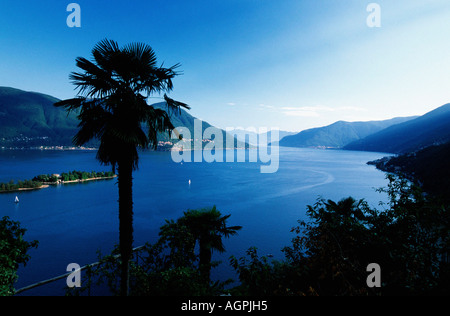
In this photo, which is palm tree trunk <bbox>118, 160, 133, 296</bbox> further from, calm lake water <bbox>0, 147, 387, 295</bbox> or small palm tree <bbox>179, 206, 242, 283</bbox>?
calm lake water <bbox>0, 147, 387, 295</bbox>

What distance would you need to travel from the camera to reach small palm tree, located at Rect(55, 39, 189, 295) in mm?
5418

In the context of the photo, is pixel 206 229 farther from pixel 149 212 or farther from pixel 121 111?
pixel 149 212

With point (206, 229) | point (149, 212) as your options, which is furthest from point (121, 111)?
point (149, 212)

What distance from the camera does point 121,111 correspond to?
542 cm

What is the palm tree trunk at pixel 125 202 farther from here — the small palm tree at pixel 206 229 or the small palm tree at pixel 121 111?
the small palm tree at pixel 206 229

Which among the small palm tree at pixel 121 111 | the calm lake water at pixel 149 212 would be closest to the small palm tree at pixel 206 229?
the small palm tree at pixel 121 111

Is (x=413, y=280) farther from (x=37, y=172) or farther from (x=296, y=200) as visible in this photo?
(x=37, y=172)

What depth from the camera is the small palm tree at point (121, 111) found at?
542 centimetres

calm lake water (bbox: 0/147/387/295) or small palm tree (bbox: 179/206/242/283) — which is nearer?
small palm tree (bbox: 179/206/242/283)

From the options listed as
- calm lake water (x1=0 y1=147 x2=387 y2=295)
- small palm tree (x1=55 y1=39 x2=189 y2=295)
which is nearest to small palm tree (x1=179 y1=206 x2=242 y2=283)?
small palm tree (x1=55 y1=39 x2=189 y2=295)

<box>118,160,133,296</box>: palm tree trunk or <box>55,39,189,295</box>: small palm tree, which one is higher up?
<box>55,39,189,295</box>: small palm tree
